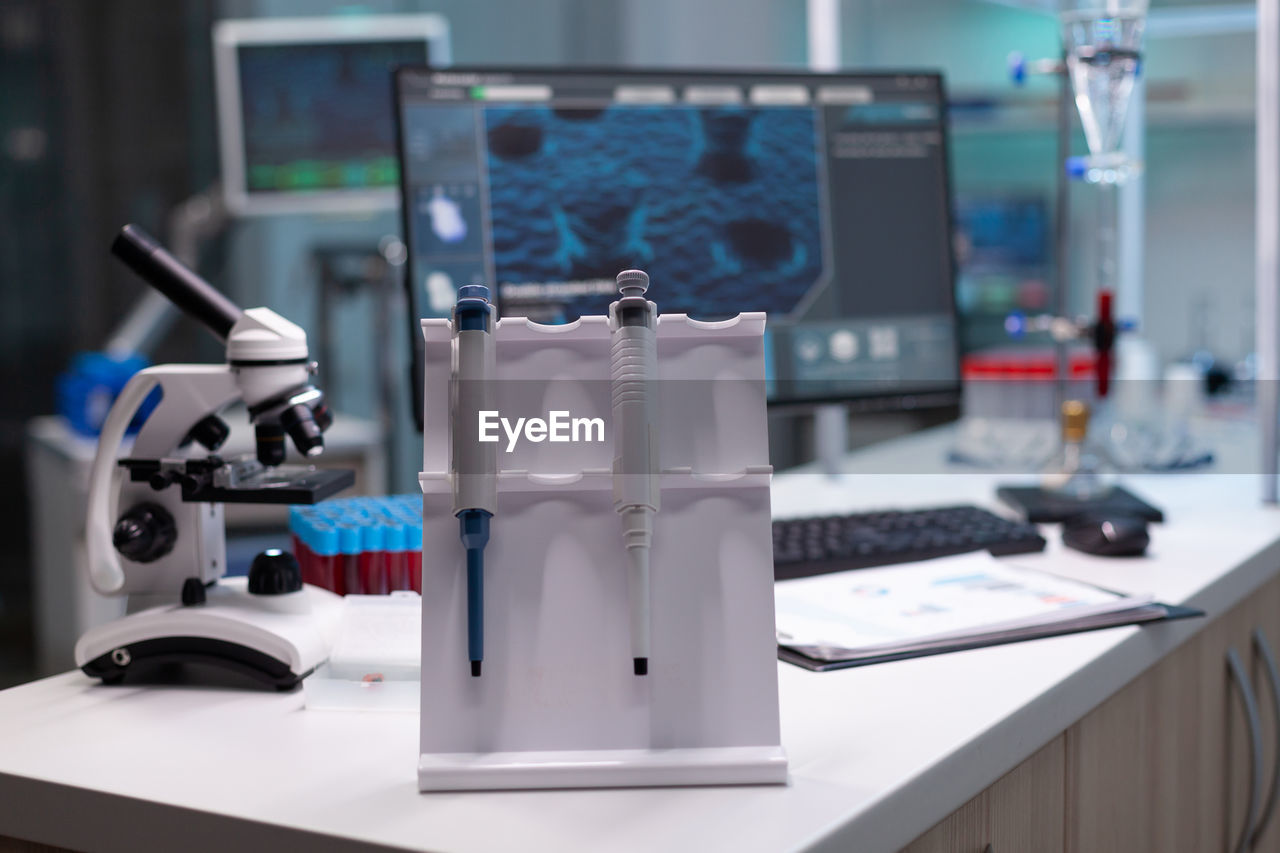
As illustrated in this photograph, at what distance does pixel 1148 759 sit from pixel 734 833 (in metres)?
0.59

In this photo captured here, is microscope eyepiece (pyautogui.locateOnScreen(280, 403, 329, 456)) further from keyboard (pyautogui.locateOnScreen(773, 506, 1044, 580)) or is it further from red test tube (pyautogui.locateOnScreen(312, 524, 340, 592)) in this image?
keyboard (pyautogui.locateOnScreen(773, 506, 1044, 580))

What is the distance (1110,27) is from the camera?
1.38m

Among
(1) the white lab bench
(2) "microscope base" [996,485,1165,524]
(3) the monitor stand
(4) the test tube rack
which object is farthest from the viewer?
(3) the monitor stand

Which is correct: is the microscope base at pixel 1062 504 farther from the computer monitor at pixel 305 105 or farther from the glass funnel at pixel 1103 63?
the computer monitor at pixel 305 105

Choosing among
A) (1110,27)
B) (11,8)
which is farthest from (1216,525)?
(11,8)

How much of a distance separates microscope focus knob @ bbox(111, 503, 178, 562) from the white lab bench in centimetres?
9

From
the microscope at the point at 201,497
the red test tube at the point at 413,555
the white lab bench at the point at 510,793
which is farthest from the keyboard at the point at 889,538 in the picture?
the microscope at the point at 201,497

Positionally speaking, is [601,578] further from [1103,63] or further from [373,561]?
[1103,63]

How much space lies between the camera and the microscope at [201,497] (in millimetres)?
823

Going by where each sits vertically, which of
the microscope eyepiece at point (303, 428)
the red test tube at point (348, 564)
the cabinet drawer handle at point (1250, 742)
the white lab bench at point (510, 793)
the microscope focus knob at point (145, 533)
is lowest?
the cabinet drawer handle at point (1250, 742)

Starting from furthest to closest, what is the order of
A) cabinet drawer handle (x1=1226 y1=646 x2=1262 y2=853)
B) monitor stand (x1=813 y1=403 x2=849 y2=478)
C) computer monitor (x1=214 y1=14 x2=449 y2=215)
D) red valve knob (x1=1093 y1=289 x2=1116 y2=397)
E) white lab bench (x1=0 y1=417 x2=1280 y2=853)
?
computer monitor (x1=214 y1=14 x2=449 y2=215)
monitor stand (x1=813 y1=403 x2=849 y2=478)
red valve knob (x1=1093 y1=289 x2=1116 y2=397)
cabinet drawer handle (x1=1226 y1=646 x2=1262 y2=853)
white lab bench (x1=0 y1=417 x2=1280 y2=853)

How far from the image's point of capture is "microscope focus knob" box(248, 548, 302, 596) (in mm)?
856

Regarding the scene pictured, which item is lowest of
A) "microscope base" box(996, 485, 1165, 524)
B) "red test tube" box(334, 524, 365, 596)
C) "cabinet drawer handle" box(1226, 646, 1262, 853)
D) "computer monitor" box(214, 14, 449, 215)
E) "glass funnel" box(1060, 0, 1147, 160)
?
"cabinet drawer handle" box(1226, 646, 1262, 853)

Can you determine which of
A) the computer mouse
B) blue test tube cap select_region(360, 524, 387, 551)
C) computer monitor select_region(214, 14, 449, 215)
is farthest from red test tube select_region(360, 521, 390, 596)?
computer monitor select_region(214, 14, 449, 215)
